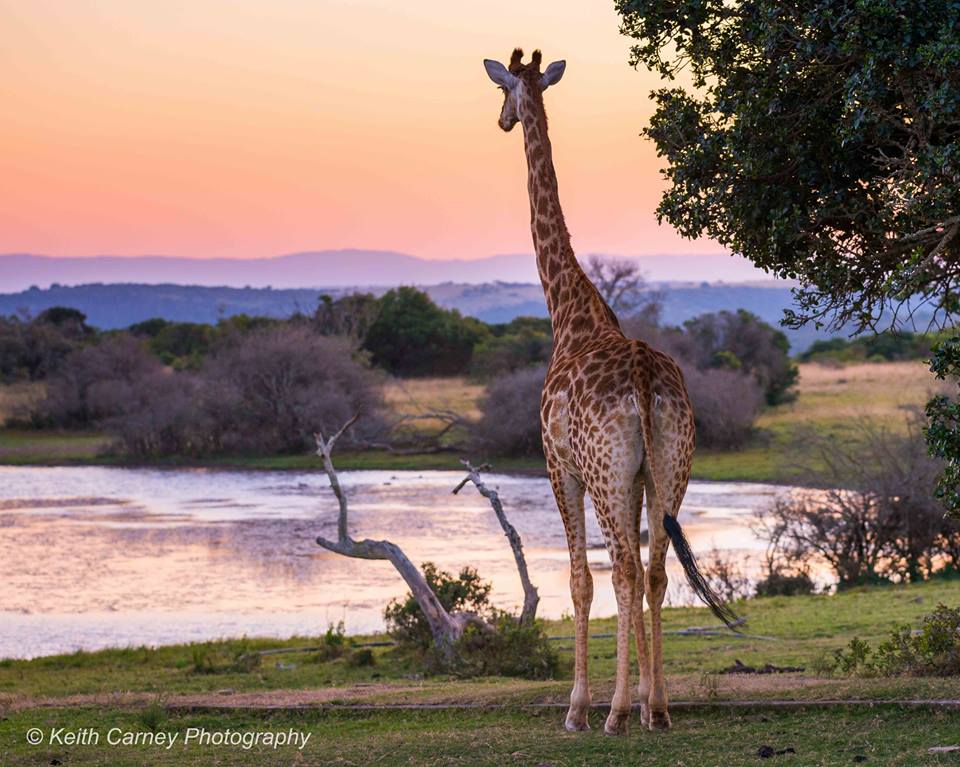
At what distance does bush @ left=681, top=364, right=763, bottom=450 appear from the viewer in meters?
37.8

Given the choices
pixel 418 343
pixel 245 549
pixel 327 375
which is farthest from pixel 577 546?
pixel 418 343

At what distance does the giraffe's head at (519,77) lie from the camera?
10422mm

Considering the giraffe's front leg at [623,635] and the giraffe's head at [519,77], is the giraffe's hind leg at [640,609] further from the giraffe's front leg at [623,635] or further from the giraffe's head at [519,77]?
the giraffe's head at [519,77]

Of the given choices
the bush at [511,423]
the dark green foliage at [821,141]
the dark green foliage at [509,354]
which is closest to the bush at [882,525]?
the dark green foliage at [821,141]

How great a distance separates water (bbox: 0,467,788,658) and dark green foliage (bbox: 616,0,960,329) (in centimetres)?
978

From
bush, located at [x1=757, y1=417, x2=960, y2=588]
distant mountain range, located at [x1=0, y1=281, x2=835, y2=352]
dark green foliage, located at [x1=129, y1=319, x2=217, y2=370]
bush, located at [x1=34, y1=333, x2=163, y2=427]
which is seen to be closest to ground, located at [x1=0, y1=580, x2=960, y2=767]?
bush, located at [x1=757, y1=417, x2=960, y2=588]

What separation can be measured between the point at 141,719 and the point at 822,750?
5303mm

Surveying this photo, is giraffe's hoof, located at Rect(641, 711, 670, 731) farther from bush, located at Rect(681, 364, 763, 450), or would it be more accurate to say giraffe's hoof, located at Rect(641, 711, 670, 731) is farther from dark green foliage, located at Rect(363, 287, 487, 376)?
dark green foliage, located at Rect(363, 287, 487, 376)

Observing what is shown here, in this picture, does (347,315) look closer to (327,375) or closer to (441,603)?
(327,375)

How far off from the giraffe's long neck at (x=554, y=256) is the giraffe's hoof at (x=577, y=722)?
256cm

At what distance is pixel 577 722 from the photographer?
843 cm

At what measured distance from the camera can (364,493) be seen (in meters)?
31.7

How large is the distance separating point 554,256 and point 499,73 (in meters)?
1.68

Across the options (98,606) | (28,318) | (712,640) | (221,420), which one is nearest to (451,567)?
(98,606)
